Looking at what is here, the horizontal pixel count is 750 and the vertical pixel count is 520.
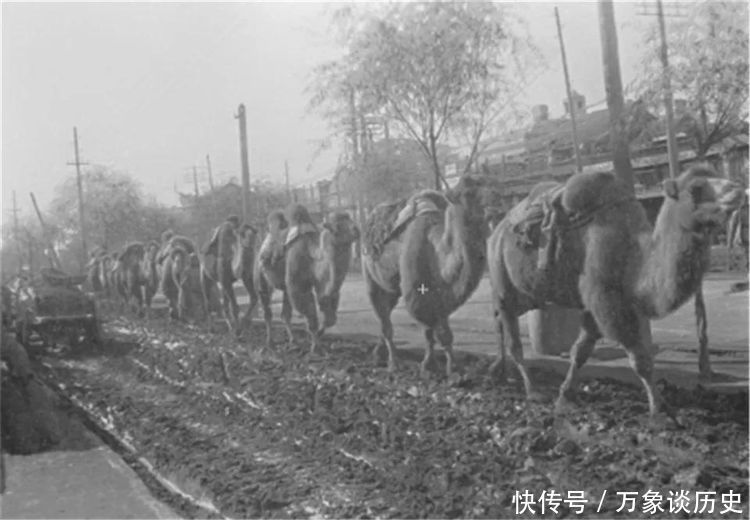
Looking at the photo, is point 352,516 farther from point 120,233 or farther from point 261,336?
point 120,233

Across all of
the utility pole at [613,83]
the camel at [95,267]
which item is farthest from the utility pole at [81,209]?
the utility pole at [613,83]

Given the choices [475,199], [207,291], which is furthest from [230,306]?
[475,199]

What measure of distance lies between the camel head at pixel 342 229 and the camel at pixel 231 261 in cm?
307

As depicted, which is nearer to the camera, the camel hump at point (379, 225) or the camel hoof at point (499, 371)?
the camel hoof at point (499, 371)

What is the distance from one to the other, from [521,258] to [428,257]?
153cm

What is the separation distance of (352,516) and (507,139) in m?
4.09

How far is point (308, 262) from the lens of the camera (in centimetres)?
1067

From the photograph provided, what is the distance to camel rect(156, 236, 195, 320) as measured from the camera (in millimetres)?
16531

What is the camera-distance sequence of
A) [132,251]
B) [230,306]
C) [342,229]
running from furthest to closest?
[132,251] < [230,306] < [342,229]

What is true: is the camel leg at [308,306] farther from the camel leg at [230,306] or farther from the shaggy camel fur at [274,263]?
the camel leg at [230,306]

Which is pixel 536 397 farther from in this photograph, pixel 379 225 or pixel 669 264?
pixel 379 225

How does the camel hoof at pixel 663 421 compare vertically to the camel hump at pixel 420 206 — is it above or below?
below

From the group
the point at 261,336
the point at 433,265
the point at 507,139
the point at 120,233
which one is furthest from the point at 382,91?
the point at 120,233

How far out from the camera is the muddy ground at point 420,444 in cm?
507
